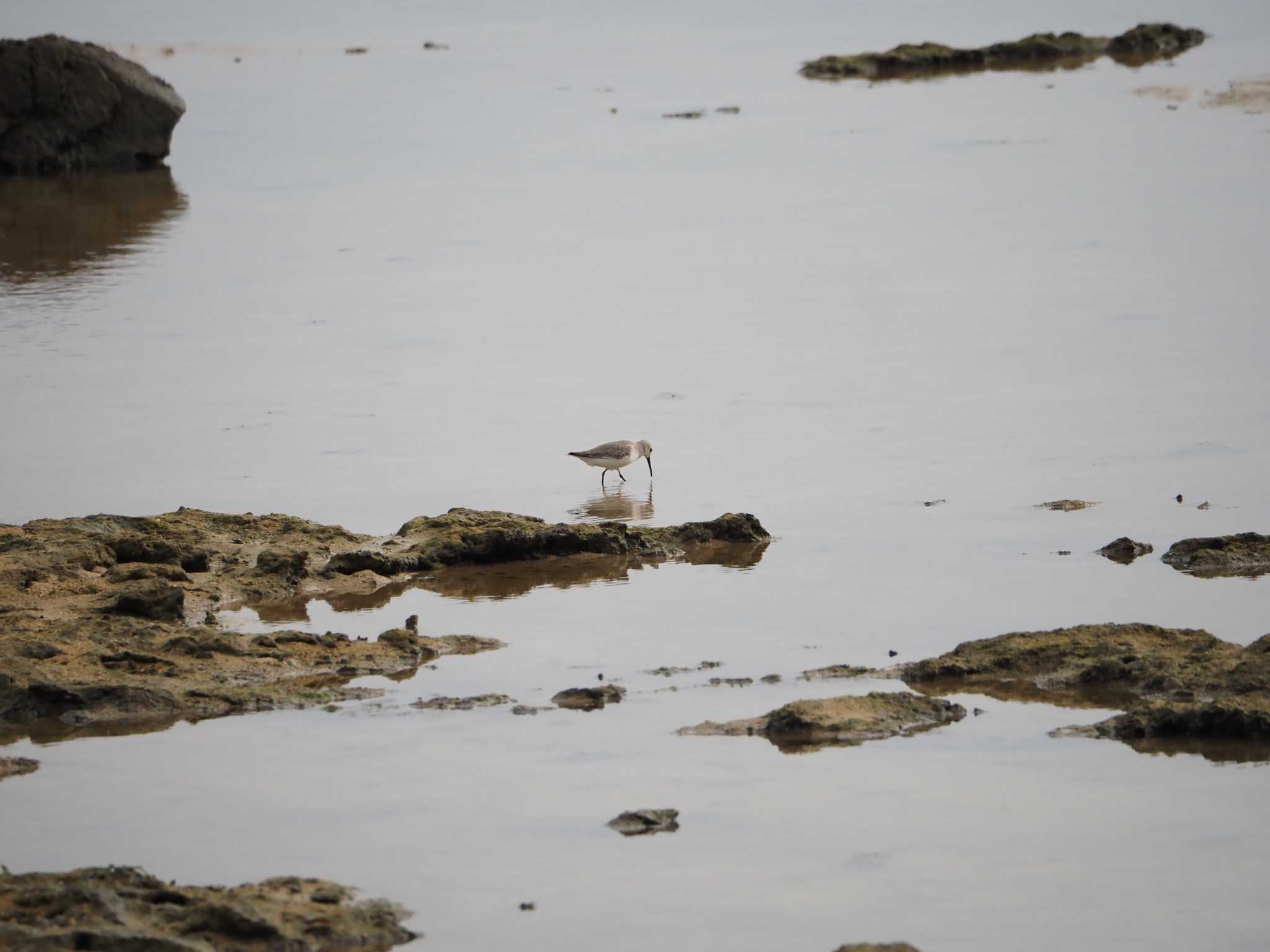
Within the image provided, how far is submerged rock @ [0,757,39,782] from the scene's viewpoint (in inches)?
306

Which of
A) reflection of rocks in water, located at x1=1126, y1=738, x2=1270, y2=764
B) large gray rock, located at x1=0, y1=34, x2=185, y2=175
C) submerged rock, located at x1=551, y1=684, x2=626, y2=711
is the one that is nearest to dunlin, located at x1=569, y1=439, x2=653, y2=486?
submerged rock, located at x1=551, y1=684, x2=626, y2=711

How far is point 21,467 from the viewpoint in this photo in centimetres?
1295

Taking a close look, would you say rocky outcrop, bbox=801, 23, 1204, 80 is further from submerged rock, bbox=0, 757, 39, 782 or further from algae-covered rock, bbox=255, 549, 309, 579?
submerged rock, bbox=0, 757, 39, 782

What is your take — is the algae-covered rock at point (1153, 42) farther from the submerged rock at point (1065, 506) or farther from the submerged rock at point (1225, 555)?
the submerged rock at point (1225, 555)

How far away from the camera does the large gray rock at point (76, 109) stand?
27094 mm

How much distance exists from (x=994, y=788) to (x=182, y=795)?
3.36 meters

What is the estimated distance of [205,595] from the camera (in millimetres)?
9766

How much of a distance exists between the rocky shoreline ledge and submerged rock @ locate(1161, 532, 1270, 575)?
95.5 inches

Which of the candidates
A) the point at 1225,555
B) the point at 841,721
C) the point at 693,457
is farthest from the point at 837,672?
the point at 693,457

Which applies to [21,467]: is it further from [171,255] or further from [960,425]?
A: [171,255]

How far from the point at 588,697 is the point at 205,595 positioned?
8.28 ft

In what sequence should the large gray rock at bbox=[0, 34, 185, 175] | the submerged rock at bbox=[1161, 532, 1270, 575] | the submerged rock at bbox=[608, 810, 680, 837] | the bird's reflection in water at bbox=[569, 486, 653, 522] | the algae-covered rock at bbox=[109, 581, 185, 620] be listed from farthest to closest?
1. the large gray rock at bbox=[0, 34, 185, 175]
2. the bird's reflection in water at bbox=[569, 486, 653, 522]
3. the submerged rock at bbox=[1161, 532, 1270, 575]
4. the algae-covered rock at bbox=[109, 581, 185, 620]
5. the submerged rock at bbox=[608, 810, 680, 837]

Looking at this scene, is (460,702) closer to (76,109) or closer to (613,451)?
(613,451)

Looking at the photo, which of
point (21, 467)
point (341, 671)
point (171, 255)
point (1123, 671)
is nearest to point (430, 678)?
point (341, 671)
